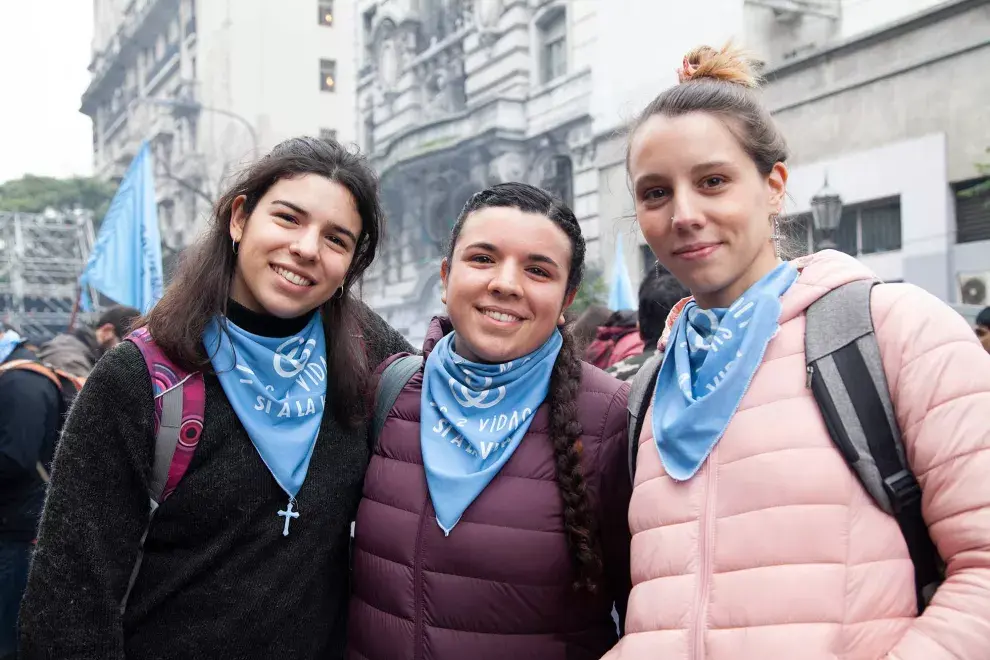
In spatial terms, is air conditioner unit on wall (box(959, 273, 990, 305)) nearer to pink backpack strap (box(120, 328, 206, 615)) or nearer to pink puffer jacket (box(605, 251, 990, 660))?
pink puffer jacket (box(605, 251, 990, 660))

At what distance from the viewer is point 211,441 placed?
179cm

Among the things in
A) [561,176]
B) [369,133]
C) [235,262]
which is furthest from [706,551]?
[369,133]

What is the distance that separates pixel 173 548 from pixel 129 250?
21.8ft

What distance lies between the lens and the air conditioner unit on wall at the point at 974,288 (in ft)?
25.2

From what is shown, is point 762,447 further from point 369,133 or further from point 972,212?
point 369,133

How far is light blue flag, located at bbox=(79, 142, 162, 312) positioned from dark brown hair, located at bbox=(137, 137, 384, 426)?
230 inches

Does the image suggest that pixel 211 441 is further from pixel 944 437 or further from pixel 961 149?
pixel 961 149

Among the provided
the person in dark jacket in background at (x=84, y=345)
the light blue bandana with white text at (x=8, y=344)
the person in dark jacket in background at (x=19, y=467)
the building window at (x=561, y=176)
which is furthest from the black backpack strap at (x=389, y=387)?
the building window at (x=561, y=176)

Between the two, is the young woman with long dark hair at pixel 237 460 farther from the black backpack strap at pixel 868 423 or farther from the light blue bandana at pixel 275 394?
the black backpack strap at pixel 868 423

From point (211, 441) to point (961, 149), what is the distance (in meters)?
8.80

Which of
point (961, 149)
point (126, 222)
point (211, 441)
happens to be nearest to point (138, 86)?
point (126, 222)

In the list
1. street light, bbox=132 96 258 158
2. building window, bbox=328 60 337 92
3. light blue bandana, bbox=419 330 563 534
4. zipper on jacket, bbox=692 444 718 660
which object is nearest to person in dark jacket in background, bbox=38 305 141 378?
light blue bandana, bbox=419 330 563 534

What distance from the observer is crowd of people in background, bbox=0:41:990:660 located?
4.17ft

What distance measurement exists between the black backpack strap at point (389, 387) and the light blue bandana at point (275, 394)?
0.16 metres
